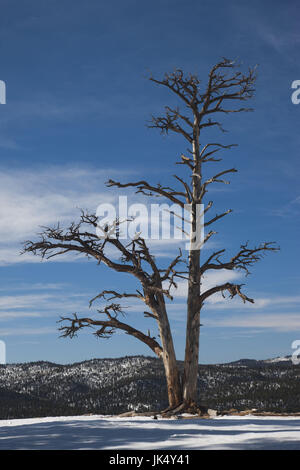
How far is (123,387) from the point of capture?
2953 inches

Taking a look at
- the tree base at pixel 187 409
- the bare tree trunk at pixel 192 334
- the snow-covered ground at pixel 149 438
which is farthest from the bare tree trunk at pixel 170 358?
the snow-covered ground at pixel 149 438

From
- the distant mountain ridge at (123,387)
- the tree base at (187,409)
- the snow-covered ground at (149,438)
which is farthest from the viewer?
the distant mountain ridge at (123,387)

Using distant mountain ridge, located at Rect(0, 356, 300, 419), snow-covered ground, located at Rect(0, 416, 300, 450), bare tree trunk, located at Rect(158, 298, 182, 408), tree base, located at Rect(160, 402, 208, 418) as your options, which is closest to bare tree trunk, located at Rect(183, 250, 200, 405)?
bare tree trunk, located at Rect(158, 298, 182, 408)

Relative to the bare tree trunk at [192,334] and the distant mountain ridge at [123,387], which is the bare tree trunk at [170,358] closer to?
the bare tree trunk at [192,334]

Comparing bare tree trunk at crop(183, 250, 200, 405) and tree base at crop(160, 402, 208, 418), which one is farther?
bare tree trunk at crop(183, 250, 200, 405)

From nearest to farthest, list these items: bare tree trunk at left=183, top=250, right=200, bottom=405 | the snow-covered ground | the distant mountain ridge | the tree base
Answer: the snow-covered ground < the tree base < bare tree trunk at left=183, top=250, right=200, bottom=405 < the distant mountain ridge

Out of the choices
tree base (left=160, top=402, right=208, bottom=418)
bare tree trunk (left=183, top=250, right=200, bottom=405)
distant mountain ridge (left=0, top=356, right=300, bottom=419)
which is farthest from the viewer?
distant mountain ridge (left=0, top=356, right=300, bottom=419)

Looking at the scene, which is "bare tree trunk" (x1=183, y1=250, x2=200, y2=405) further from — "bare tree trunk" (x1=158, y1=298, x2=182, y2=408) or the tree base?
the tree base

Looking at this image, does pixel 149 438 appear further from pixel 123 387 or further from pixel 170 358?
pixel 123 387

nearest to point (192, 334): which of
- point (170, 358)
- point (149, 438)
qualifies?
point (170, 358)

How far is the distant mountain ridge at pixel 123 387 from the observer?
204ft

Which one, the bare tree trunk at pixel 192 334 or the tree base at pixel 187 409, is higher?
the bare tree trunk at pixel 192 334

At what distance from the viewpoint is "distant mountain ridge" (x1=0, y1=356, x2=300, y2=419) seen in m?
62.3

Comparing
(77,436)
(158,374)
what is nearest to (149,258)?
(77,436)
